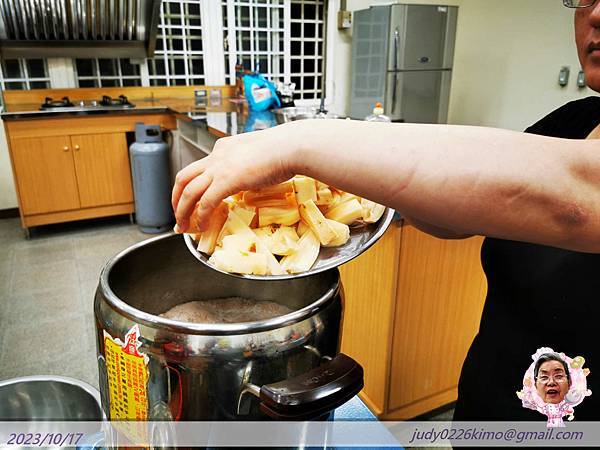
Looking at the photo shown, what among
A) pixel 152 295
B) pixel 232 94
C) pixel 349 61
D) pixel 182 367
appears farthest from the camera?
pixel 349 61

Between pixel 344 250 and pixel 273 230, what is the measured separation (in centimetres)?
10

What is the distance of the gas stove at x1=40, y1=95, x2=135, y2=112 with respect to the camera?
12.0 ft

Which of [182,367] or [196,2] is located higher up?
[196,2]

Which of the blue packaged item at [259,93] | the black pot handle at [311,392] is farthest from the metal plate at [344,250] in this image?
the blue packaged item at [259,93]

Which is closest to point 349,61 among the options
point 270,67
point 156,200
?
point 270,67

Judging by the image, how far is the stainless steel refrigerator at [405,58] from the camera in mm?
4559

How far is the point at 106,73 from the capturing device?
4.34m

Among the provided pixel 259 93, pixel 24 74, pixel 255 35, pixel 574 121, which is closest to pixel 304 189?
pixel 574 121

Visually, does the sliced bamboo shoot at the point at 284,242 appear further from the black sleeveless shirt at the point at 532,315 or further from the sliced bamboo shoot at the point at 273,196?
the black sleeveless shirt at the point at 532,315

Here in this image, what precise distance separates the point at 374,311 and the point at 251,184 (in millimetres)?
1285

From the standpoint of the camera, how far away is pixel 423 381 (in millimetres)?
1812

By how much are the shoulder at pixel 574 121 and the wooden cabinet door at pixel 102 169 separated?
3.55 metres

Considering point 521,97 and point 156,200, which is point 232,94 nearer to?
point 156,200

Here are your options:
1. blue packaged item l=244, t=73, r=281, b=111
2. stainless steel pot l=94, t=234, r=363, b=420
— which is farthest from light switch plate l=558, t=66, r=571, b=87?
stainless steel pot l=94, t=234, r=363, b=420
